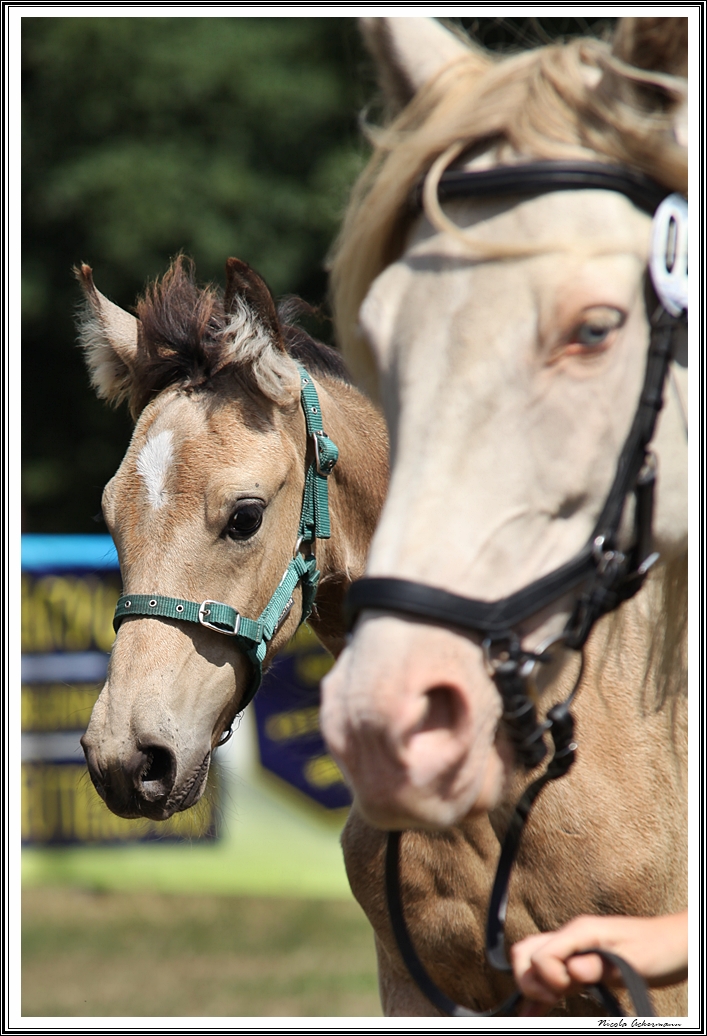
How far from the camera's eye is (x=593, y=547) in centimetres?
134

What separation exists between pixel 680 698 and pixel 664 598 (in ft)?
0.88

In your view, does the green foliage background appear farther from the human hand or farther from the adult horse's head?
the human hand

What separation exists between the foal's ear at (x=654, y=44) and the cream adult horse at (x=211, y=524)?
1.24 metres

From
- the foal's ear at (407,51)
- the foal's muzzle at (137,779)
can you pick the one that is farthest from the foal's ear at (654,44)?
the foal's muzzle at (137,779)

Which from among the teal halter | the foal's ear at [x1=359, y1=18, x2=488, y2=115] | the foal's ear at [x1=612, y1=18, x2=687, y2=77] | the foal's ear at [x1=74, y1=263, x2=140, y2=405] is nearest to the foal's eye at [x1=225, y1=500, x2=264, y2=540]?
the teal halter

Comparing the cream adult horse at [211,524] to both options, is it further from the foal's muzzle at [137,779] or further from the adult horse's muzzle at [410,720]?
the adult horse's muzzle at [410,720]

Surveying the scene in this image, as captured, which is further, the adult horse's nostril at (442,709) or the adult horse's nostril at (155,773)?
the adult horse's nostril at (155,773)

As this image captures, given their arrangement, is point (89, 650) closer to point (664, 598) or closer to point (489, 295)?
point (664, 598)

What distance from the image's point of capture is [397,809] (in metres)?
1.23

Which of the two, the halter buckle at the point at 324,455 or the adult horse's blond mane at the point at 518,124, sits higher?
the adult horse's blond mane at the point at 518,124

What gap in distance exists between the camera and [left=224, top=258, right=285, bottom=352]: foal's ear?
246cm

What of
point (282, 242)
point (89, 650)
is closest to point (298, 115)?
point (282, 242)

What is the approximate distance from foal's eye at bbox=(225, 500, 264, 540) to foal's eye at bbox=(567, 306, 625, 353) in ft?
4.10

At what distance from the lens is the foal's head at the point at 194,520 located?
7.51 feet
